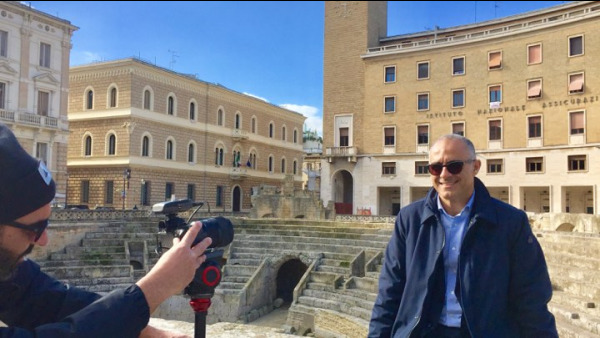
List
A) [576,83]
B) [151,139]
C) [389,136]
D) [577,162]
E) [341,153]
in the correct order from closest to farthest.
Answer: [577,162]
[576,83]
[151,139]
[389,136]
[341,153]

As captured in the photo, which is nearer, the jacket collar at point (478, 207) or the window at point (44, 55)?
the jacket collar at point (478, 207)

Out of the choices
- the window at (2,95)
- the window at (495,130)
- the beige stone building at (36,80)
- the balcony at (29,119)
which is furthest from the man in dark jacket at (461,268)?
the window at (495,130)

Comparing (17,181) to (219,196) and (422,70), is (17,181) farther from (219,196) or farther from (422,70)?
(219,196)

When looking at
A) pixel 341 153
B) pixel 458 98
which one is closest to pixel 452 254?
pixel 458 98

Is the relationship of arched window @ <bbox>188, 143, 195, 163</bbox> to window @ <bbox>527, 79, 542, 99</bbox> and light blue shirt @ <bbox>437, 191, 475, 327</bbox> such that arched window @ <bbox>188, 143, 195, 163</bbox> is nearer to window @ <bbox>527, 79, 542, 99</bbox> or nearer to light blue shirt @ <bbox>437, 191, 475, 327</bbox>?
window @ <bbox>527, 79, 542, 99</bbox>

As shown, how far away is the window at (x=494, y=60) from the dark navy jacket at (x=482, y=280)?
27581 mm

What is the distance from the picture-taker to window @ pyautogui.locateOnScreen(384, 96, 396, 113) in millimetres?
31266

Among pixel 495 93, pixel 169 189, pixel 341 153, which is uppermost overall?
pixel 495 93

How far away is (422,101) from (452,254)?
28816 millimetres

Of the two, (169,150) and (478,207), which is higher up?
(169,150)

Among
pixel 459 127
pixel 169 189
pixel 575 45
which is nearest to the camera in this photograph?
pixel 575 45

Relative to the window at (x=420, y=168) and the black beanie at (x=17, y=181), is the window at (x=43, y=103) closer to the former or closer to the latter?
the window at (x=420, y=168)

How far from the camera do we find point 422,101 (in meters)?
30.5

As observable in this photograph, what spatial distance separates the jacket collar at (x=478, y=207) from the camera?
2.81 meters
